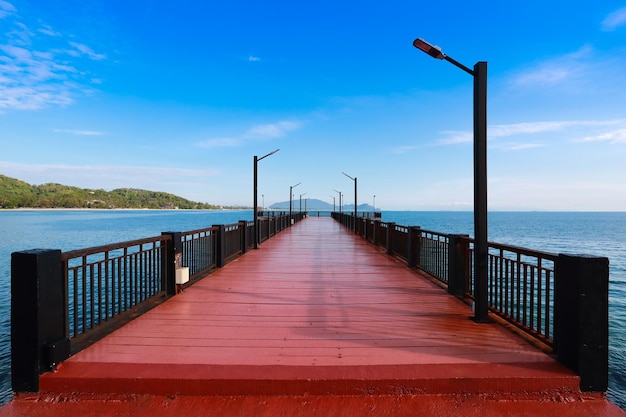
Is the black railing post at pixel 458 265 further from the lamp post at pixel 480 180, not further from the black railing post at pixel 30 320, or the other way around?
the black railing post at pixel 30 320

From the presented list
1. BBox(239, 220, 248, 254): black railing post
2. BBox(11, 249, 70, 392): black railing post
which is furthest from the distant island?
BBox(11, 249, 70, 392): black railing post

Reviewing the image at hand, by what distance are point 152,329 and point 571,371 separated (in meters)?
4.39

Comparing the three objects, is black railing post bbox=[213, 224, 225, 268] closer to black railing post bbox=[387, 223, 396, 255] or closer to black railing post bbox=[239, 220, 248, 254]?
black railing post bbox=[239, 220, 248, 254]

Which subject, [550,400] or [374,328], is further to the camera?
[374,328]

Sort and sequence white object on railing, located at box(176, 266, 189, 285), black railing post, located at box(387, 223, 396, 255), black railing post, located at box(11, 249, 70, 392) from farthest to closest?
black railing post, located at box(387, 223, 396, 255) < white object on railing, located at box(176, 266, 189, 285) < black railing post, located at box(11, 249, 70, 392)

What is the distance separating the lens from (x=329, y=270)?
8289mm

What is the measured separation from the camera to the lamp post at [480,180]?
4.50m

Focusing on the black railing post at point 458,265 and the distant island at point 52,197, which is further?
the distant island at point 52,197

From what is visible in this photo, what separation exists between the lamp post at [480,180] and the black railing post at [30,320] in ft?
15.4

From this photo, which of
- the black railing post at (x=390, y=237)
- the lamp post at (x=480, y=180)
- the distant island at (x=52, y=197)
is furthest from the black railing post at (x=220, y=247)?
the distant island at (x=52, y=197)

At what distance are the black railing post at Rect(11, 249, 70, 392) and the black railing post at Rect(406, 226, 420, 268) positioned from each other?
7102 mm

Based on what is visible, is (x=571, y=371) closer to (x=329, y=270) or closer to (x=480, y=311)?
(x=480, y=311)

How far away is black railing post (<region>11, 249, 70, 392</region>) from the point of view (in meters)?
2.99

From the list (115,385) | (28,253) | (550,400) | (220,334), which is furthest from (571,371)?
(28,253)
